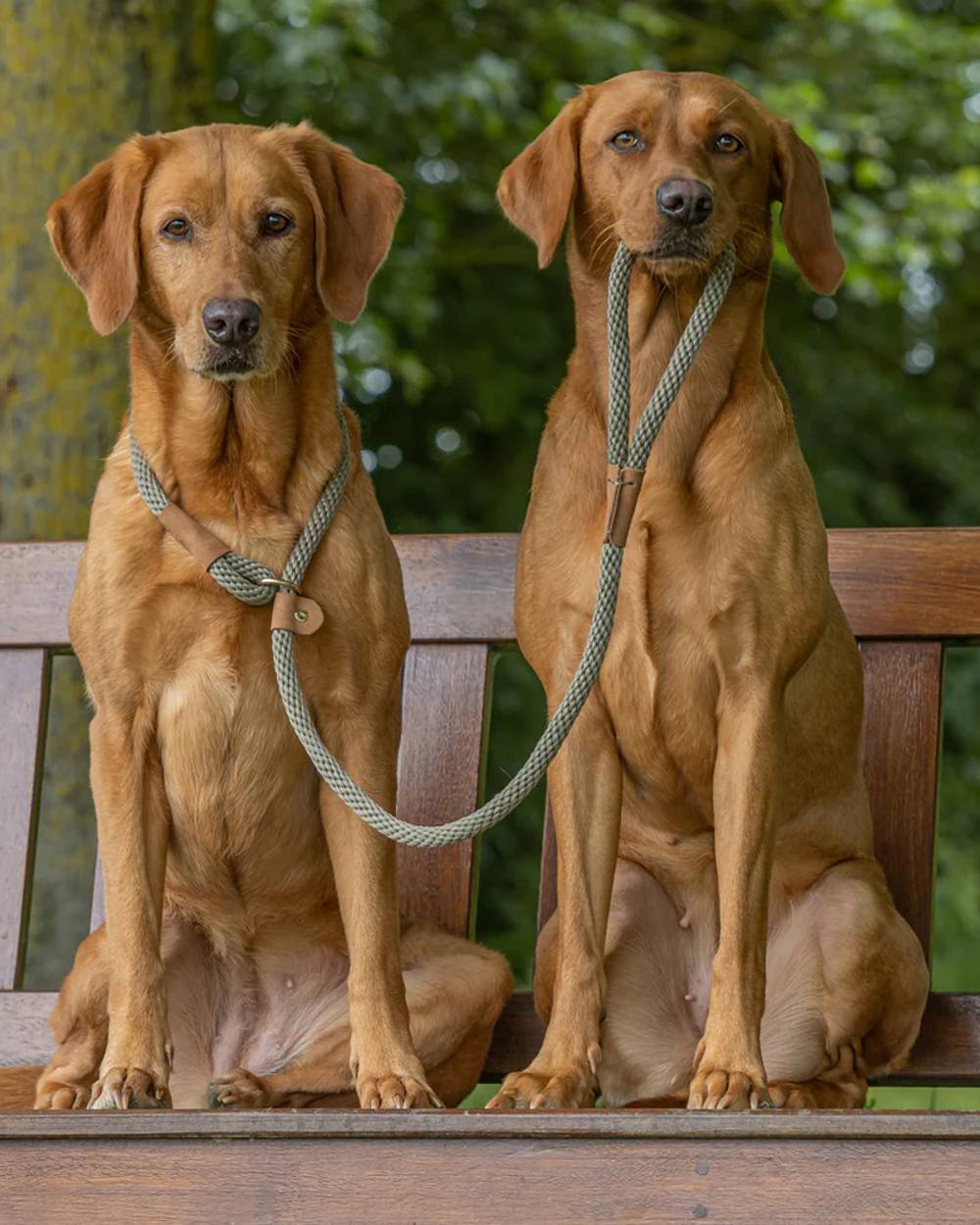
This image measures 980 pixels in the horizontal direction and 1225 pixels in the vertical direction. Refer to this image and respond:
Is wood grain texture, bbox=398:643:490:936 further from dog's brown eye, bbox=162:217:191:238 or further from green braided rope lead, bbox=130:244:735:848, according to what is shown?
dog's brown eye, bbox=162:217:191:238

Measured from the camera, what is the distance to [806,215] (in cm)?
397

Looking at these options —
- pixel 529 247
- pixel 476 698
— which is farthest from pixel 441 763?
pixel 529 247

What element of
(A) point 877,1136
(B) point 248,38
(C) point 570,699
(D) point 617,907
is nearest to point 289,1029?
(D) point 617,907

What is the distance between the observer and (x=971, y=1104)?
706 centimetres

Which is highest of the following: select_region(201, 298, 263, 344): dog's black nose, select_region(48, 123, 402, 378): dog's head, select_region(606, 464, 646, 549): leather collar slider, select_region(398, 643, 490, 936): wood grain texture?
select_region(48, 123, 402, 378): dog's head

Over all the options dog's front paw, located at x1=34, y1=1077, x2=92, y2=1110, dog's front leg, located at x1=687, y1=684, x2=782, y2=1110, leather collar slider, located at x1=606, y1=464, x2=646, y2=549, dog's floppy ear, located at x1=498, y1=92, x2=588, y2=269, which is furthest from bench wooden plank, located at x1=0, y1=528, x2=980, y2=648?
dog's front paw, located at x1=34, y1=1077, x2=92, y2=1110

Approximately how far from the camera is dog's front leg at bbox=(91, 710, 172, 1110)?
11.4 feet

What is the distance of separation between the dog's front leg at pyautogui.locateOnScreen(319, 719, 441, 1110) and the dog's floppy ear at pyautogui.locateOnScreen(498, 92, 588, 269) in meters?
1.01

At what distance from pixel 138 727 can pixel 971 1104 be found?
169 inches

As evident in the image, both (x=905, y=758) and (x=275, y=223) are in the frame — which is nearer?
(x=275, y=223)

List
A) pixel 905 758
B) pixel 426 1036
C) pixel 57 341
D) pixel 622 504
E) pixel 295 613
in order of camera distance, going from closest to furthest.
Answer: pixel 622 504 → pixel 295 613 → pixel 426 1036 → pixel 905 758 → pixel 57 341

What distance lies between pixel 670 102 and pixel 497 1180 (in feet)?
6.91

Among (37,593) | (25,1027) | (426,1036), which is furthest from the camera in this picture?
(37,593)

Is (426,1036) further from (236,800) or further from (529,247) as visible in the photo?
(529,247)
